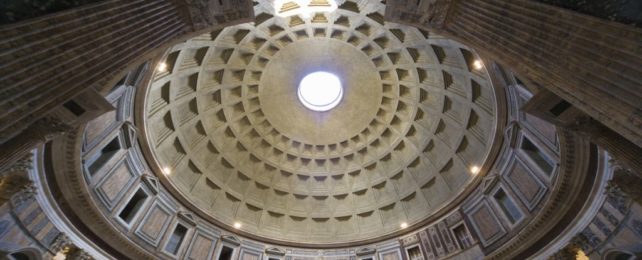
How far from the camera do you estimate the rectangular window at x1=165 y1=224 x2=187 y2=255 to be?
17.2 metres

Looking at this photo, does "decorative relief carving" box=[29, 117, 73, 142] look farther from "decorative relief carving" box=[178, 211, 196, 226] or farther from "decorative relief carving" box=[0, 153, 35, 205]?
"decorative relief carving" box=[178, 211, 196, 226]

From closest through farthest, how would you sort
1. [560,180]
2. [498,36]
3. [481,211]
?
[498,36] < [560,180] < [481,211]

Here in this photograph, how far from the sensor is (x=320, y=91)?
85.2 feet

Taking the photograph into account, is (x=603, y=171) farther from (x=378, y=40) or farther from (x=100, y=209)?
(x=100, y=209)

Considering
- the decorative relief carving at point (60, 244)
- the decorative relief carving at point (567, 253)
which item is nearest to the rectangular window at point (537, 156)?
the decorative relief carving at point (567, 253)

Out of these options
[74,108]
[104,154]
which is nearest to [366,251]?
[104,154]

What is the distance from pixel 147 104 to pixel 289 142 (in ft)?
36.9

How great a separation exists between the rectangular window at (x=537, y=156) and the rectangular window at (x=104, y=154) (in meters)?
18.1

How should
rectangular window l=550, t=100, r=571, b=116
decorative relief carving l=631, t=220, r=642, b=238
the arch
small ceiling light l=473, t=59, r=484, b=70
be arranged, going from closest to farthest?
1. decorative relief carving l=631, t=220, r=642, b=238
2. rectangular window l=550, t=100, r=571, b=116
3. the arch
4. small ceiling light l=473, t=59, r=484, b=70

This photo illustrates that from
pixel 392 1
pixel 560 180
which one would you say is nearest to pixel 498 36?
pixel 392 1

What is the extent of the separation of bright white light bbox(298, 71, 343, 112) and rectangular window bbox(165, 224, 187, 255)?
11462 millimetres

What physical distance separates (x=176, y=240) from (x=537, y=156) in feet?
59.0

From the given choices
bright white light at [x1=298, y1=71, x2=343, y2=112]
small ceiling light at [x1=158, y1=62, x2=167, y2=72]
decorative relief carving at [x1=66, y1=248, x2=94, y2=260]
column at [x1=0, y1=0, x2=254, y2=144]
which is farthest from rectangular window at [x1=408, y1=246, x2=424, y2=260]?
column at [x1=0, y1=0, x2=254, y2=144]

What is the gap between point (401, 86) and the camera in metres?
22.1
